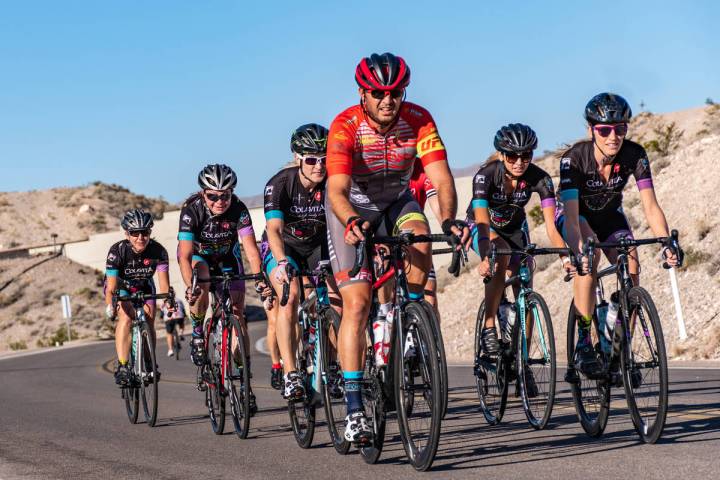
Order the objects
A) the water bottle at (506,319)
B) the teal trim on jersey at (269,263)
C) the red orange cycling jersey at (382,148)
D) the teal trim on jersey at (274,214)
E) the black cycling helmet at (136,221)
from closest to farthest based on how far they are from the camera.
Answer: the red orange cycling jersey at (382,148), the water bottle at (506,319), the teal trim on jersey at (274,214), the teal trim on jersey at (269,263), the black cycling helmet at (136,221)

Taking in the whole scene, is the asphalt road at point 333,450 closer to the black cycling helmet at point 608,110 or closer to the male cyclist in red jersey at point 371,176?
the male cyclist in red jersey at point 371,176

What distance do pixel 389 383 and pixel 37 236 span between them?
320 feet

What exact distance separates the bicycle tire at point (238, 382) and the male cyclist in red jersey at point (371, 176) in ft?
8.08

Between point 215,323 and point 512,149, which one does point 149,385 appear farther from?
point 512,149

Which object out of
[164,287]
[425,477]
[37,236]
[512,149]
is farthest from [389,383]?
[37,236]

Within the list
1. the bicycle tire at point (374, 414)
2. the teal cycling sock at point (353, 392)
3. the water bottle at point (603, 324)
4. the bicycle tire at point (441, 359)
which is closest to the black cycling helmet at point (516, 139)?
the water bottle at point (603, 324)

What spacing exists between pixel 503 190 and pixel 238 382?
2877 mm

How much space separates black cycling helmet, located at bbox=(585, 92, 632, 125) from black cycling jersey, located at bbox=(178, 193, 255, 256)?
377 cm

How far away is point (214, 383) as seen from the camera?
9867 millimetres

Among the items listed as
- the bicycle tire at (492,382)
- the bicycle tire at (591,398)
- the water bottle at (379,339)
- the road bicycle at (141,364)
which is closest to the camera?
the water bottle at (379,339)

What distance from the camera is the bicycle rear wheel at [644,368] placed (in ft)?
22.3

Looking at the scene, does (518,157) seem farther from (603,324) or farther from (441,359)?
(441,359)

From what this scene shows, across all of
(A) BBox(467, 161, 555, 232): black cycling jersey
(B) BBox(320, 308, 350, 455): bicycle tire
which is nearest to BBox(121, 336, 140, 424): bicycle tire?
(B) BBox(320, 308, 350, 455): bicycle tire

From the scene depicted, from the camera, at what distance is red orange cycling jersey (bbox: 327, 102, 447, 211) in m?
6.84
